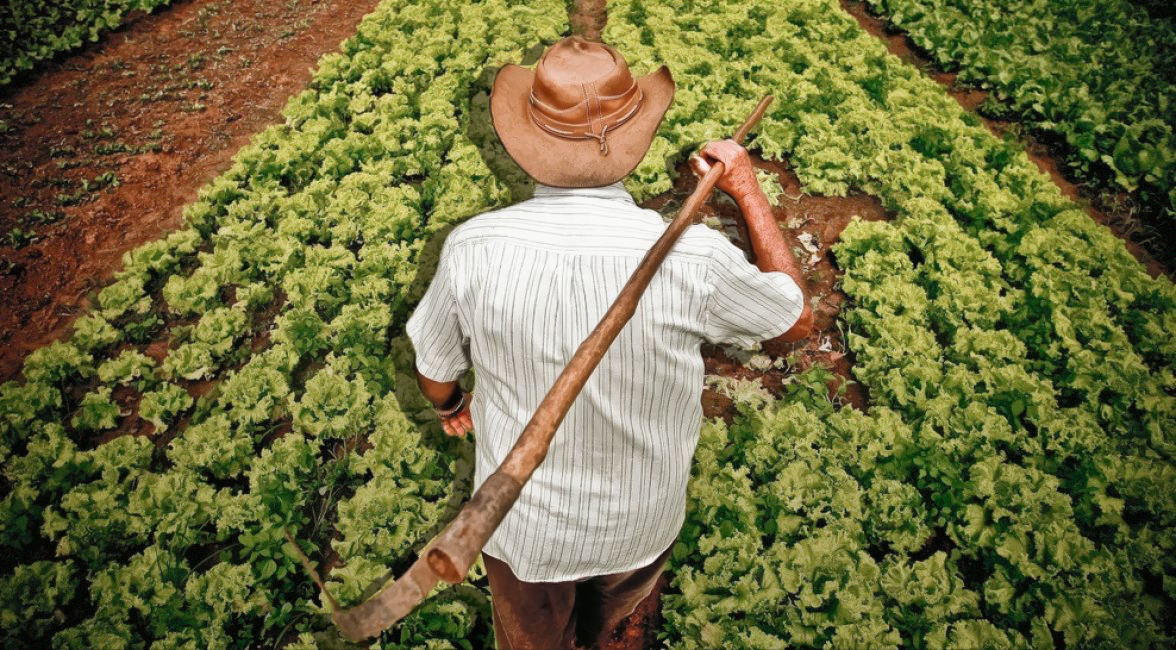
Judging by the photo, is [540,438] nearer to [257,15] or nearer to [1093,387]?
[1093,387]

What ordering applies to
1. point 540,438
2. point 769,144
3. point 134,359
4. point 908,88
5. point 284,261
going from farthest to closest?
point 908,88
point 769,144
point 284,261
point 134,359
point 540,438

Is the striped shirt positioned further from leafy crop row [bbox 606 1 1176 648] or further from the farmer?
leafy crop row [bbox 606 1 1176 648]

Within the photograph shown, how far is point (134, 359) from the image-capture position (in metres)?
4.12

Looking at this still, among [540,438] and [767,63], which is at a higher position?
[540,438]

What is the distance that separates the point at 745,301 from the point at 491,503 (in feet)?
4.12

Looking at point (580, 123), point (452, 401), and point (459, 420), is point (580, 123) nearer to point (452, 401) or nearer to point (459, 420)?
point (452, 401)

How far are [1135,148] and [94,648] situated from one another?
821cm

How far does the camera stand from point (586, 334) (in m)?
1.96

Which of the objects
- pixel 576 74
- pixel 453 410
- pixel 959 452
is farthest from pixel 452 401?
pixel 959 452

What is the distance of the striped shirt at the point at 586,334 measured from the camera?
77.9 inches

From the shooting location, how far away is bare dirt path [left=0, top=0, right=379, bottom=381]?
16.6ft

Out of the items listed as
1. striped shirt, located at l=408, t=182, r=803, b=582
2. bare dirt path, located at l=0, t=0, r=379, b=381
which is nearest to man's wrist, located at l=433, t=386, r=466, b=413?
striped shirt, located at l=408, t=182, r=803, b=582

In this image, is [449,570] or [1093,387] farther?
[1093,387]

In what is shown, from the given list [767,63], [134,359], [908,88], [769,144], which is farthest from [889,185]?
[134,359]
